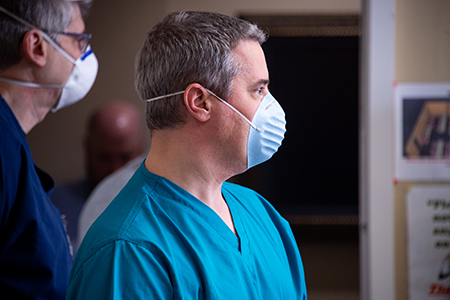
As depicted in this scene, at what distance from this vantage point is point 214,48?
822 millimetres

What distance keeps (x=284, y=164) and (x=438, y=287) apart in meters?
1.28

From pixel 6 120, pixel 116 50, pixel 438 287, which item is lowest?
pixel 438 287

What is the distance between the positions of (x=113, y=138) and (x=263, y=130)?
4.47ft

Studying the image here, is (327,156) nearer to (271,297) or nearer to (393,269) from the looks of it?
(393,269)

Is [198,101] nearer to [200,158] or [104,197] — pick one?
[200,158]

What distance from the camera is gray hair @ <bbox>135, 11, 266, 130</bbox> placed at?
0.82m

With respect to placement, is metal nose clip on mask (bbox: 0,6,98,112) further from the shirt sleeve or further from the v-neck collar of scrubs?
the shirt sleeve

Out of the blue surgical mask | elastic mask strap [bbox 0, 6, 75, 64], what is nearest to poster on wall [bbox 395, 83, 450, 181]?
the blue surgical mask

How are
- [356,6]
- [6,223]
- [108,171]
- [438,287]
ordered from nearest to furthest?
[6,223] < [438,287] < [108,171] < [356,6]

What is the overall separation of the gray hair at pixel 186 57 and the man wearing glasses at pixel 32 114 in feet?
1.23

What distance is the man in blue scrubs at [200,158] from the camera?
0.75 meters

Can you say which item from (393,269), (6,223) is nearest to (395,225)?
(393,269)

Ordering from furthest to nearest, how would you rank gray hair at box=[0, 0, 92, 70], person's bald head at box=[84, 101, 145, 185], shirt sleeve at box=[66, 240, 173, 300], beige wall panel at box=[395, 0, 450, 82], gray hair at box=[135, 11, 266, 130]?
1. person's bald head at box=[84, 101, 145, 185]
2. beige wall panel at box=[395, 0, 450, 82]
3. gray hair at box=[0, 0, 92, 70]
4. gray hair at box=[135, 11, 266, 130]
5. shirt sleeve at box=[66, 240, 173, 300]

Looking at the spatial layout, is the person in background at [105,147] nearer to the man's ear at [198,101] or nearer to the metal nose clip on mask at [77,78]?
the metal nose clip on mask at [77,78]
